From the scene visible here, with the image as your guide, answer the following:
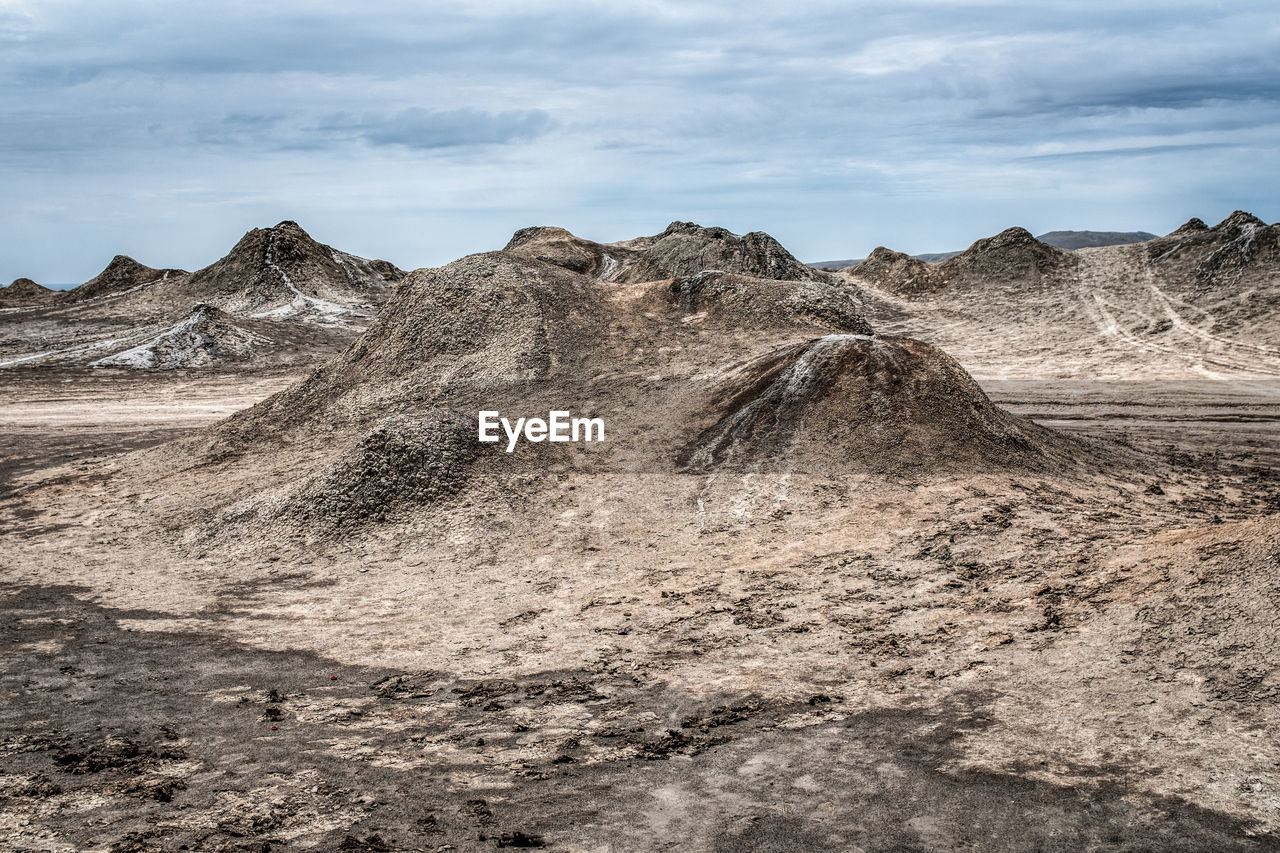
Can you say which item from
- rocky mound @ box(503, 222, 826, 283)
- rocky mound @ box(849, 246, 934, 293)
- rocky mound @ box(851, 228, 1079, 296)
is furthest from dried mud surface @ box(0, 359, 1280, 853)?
rocky mound @ box(849, 246, 934, 293)

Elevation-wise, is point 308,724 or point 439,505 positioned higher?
point 439,505

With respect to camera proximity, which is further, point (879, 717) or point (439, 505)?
point (439, 505)

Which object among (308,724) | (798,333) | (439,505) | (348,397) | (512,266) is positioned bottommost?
(308,724)

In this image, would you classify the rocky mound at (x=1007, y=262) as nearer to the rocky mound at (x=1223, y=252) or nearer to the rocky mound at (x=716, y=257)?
the rocky mound at (x=1223, y=252)

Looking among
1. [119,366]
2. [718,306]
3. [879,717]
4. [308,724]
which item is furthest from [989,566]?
[119,366]

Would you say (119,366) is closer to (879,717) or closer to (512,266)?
(512,266)

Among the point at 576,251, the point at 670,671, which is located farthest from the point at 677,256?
the point at 670,671
